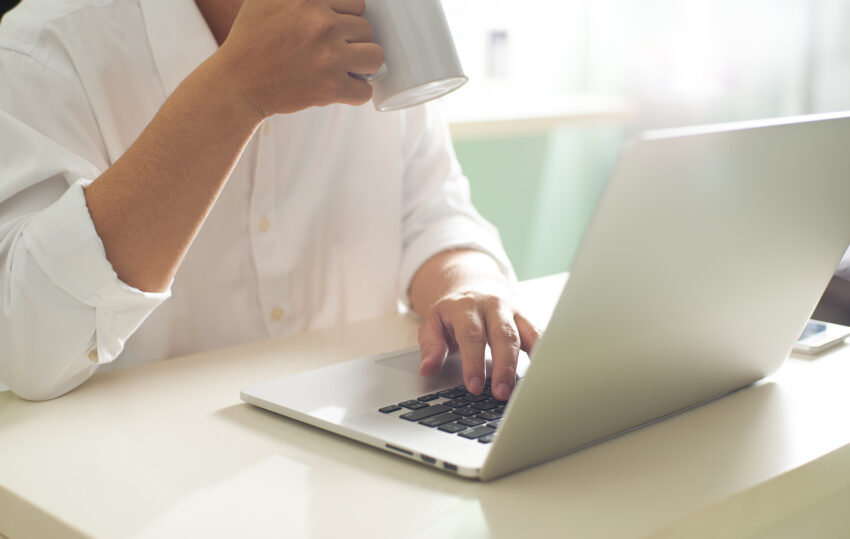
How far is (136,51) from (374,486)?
0.66 meters

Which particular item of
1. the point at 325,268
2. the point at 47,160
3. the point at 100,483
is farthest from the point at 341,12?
the point at 325,268

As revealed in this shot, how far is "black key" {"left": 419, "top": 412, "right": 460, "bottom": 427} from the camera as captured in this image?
0.54m

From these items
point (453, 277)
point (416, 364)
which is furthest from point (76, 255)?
point (453, 277)

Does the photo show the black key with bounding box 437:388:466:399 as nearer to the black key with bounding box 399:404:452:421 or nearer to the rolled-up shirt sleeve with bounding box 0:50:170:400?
the black key with bounding box 399:404:452:421

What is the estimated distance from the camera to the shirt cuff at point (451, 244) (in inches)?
39.6

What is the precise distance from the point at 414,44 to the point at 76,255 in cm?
32

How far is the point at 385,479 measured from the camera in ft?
A: 1.59

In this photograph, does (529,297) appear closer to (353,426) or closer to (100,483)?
(353,426)

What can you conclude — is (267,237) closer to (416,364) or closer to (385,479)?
(416,364)

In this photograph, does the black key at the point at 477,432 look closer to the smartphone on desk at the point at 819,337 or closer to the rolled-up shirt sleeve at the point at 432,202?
the smartphone on desk at the point at 819,337

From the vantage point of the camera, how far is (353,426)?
1.78 feet

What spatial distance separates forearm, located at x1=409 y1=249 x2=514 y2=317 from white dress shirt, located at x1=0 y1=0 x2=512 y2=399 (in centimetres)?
2

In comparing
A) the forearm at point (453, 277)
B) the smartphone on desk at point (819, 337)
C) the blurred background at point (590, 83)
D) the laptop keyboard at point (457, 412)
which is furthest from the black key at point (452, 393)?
the blurred background at point (590, 83)

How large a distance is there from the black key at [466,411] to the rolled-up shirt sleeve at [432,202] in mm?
460
